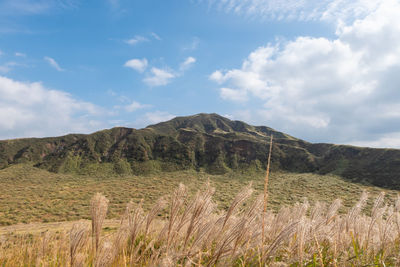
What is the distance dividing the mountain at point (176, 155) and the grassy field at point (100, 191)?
5991mm

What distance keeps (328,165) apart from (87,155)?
245 feet

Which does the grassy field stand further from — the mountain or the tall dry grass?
the mountain

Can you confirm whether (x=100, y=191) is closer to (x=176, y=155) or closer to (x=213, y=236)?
(x=176, y=155)

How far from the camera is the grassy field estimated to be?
2441 cm

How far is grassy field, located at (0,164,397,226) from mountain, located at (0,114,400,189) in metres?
5.99

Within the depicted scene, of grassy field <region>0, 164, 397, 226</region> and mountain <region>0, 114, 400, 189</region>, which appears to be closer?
grassy field <region>0, 164, 397, 226</region>

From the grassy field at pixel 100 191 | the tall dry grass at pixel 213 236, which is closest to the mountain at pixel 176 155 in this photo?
the grassy field at pixel 100 191

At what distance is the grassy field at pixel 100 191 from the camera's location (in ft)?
80.1

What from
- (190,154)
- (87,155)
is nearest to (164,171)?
(190,154)

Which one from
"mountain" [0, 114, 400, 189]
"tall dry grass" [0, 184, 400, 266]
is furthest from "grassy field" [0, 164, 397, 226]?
"mountain" [0, 114, 400, 189]

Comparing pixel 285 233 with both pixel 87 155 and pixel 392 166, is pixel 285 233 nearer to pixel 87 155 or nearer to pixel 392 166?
pixel 392 166

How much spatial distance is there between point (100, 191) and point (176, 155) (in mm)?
38142

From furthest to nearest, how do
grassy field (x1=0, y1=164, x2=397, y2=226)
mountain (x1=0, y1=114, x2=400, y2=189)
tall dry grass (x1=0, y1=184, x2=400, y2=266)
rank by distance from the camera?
mountain (x1=0, y1=114, x2=400, y2=189) < grassy field (x1=0, y1=164, x2=397, y2=226) < tall dry grass (x1=0, y1=184, x2=400, y2=266)

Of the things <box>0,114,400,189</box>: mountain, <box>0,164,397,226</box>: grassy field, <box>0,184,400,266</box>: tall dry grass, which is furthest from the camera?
<box>0,114,400,189</box>: mountain
